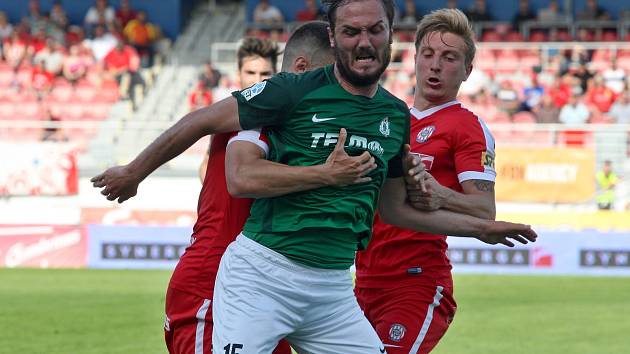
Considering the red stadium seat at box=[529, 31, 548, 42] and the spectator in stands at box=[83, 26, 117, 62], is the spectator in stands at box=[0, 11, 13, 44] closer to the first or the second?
the spectator in stands at box=[83, 26, 117, 62]

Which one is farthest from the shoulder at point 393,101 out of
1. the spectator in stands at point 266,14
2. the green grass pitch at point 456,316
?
the spectator in stands at point 266,14

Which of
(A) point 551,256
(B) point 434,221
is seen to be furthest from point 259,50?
(A) point 551,256

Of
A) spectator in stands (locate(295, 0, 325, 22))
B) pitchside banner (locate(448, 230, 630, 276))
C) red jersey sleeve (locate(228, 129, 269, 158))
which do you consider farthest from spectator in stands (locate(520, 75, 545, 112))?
red jersey sleeve (locate(228, 129, 269, 158))

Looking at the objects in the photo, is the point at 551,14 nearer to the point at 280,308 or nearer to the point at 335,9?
the point at 335,9

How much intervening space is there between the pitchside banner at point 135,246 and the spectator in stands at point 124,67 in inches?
275

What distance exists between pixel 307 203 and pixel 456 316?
29.5ft

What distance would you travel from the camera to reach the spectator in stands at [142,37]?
28.8 metres

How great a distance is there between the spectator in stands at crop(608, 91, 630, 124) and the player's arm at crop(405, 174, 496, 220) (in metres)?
17.4

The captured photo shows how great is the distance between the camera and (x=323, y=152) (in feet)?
15.9

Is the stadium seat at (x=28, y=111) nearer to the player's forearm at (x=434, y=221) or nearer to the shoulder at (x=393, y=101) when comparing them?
the player's forearm at (x=434, y=221)

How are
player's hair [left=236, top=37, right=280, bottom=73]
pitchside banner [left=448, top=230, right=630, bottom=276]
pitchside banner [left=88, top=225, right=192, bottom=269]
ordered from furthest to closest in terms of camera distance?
pitchside banner [left=88, top=225, right=192, bottom=269] < pitchside banner [left=448, top=230, right=630, bottom=276] < player's hair [left=236, top=37, right=280, bottom=73]

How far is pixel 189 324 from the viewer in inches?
207

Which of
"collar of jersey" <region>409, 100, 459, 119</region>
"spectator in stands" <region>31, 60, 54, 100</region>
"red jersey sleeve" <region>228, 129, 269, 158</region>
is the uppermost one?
"collar of jersey" <region>409, 100, 459, 119</region>

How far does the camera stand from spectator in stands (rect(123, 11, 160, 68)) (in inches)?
1134
